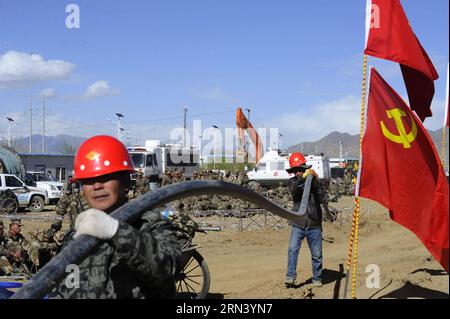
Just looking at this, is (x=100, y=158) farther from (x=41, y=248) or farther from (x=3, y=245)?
(x=3, y=245)

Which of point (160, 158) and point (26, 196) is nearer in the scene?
point (26, 196)

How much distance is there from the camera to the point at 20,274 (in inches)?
319

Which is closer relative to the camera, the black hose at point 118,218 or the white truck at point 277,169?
the black hose at point 118,218

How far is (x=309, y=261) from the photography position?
35.7 feet

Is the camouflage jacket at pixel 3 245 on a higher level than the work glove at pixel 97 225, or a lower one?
lower

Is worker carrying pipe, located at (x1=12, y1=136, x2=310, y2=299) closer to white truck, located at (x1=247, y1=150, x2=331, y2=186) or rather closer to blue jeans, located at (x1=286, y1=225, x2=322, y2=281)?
blue jeans, located at (x1=286, y1=225, x2=322, y2=281)

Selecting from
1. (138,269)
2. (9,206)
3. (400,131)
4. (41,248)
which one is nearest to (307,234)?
(400,131)

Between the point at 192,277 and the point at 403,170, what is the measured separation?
3.80m

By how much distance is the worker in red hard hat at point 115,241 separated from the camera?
208 cm

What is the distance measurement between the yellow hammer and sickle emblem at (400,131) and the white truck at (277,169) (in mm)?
25606

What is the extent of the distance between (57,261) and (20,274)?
671 centimetres

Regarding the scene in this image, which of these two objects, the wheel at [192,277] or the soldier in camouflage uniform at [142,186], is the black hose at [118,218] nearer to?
the wheel at [192,277]

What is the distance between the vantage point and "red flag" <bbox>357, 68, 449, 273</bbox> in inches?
193

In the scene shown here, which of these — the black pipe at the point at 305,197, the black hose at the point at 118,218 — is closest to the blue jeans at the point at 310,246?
the black pipe at the point at 305,197
